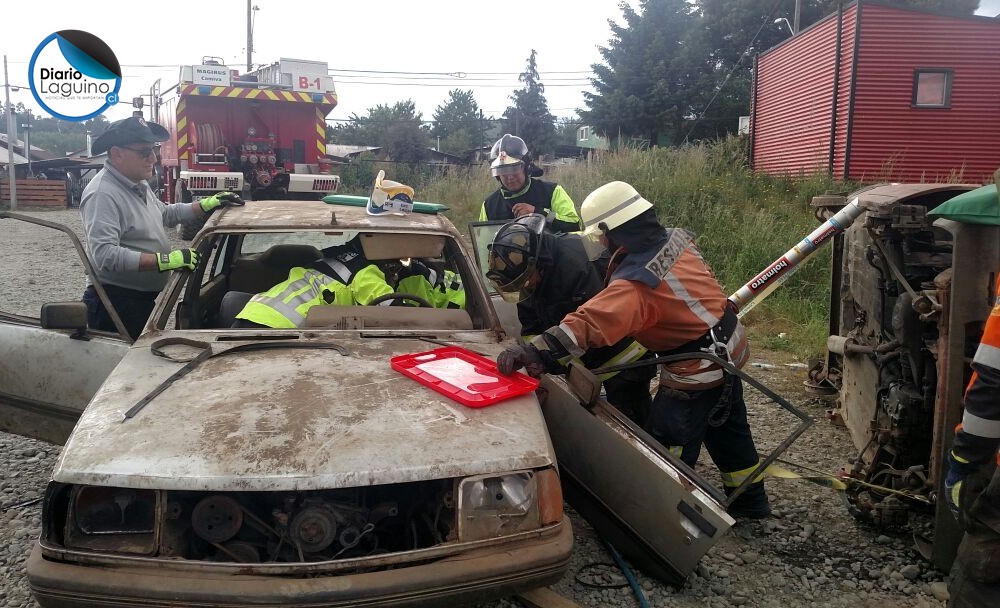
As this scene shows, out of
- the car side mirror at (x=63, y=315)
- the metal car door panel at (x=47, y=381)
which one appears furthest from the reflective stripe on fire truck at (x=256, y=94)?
the car side mirror at (x=63, y=315)

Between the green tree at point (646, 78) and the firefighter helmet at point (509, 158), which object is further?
the green tree at point (646, 78)

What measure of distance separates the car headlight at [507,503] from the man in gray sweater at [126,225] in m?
2.21

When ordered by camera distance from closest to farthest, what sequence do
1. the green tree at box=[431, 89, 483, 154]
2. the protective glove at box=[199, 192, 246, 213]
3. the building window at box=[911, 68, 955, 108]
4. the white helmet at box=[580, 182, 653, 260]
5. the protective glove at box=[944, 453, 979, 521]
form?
1. the protective glove at box=[944, 453, 979, 521]
2. the white helmet at box=[580, 182, 653, 260]
3. the protective glove at box=[199, 192, 246, 213]
4. the building window at box=[911, 68, 955, 108]
5. the green tree at box=[431, 89, 483, 154]

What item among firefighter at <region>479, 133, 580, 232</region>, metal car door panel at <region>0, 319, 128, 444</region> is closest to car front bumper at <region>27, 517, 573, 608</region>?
metal car door panel at <region>0, 319, 128, 444</region>

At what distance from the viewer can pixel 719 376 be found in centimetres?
322

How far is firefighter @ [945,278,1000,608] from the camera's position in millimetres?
2080

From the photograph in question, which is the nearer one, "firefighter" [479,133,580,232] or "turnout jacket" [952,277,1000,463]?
"turnout jacket" [952,277,1000,463]

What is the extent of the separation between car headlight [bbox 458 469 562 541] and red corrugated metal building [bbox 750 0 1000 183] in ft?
39.5

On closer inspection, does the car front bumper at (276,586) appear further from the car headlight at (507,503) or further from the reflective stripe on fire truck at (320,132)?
the reflective stripe on fire truck at (320,132)

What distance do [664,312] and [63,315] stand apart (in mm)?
2438

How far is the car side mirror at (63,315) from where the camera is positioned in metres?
2.96

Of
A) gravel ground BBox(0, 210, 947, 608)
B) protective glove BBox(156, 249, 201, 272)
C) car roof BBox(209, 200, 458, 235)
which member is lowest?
gravel ground BBox(0, 210, 947, 608)

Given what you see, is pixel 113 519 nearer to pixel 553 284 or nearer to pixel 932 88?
pixel 553 284

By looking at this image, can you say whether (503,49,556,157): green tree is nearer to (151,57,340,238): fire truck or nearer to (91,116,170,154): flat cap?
(151,57,340,238): fire truck
